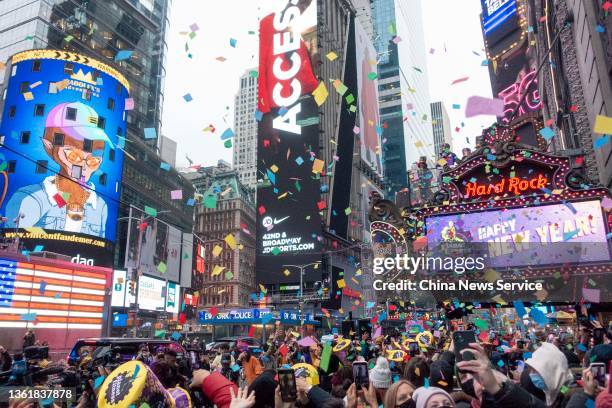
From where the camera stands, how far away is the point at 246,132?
15662 cm

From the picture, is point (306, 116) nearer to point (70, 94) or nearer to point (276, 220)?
point (276, 220)

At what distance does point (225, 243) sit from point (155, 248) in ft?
195

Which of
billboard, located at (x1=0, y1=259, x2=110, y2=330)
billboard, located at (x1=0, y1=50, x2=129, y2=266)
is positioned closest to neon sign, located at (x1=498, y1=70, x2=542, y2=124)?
billboard, located at (x1=0, y1=259, x2=110, y2=330)

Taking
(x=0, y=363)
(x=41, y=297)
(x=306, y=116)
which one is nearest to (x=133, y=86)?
(x=306, y=116)

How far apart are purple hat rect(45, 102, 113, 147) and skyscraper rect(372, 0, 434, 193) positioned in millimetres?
90709

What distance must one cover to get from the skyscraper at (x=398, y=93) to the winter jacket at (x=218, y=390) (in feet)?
406

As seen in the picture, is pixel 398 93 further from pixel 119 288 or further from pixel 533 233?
pixel 533 233

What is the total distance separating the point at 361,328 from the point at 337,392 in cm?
1779

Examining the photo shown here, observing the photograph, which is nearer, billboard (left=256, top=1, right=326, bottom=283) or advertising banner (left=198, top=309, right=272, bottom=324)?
advertising banner (left=198, top=309, right=272, bottom=324)

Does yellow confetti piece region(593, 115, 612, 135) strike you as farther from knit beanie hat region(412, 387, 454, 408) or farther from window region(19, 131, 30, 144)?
window region(19, 131, 30, 144)

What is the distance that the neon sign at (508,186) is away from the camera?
2116 cm

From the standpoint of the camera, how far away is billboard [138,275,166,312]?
52625 millimetres

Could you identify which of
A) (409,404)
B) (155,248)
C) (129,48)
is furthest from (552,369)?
(129,48)

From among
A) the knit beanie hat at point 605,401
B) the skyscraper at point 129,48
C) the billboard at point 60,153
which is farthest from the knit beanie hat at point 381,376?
the skyscraper at point 129,48
